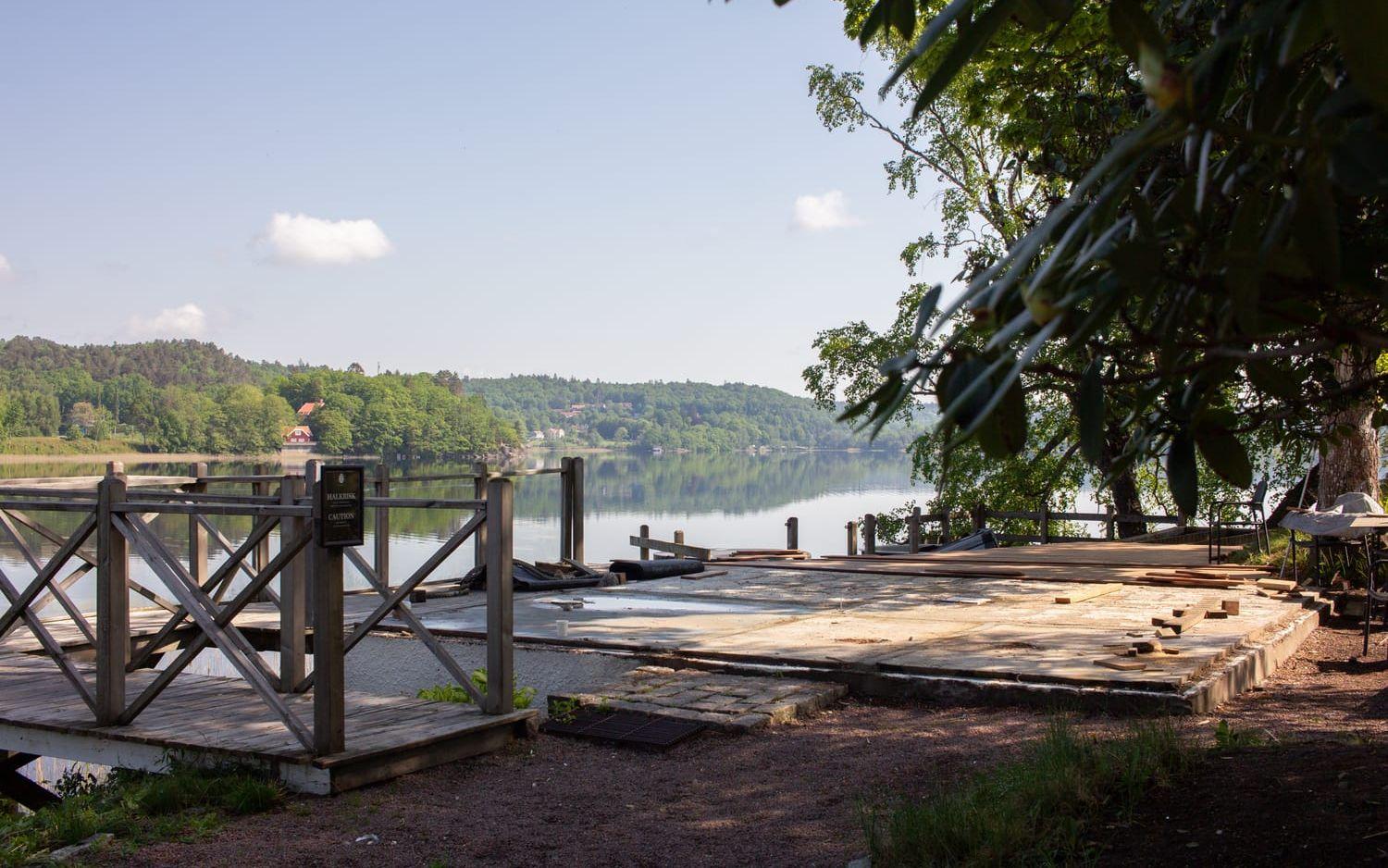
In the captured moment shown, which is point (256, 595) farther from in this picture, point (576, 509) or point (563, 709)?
point (576, 509)

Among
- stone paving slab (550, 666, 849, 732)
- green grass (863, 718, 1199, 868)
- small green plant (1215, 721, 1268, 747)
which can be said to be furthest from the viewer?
stone paving slab (550, 666, 849, 732)

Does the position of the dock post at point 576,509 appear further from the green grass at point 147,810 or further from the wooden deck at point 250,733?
the green grass at point 147,810

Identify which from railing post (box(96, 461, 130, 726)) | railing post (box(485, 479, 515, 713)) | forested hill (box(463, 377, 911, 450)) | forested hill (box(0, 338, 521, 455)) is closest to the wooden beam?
railing post (box(485, 479, 515, 713))

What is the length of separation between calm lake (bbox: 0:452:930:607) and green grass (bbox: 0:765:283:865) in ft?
47.0

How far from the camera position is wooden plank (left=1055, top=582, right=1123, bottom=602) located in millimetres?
10594

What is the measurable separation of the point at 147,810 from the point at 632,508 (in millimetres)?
72492

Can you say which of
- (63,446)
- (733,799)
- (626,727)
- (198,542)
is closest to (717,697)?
(626,727)

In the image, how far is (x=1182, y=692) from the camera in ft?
20.9

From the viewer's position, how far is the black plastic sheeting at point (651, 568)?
1374 cm

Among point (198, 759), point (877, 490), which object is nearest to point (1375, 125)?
point (198, 759)

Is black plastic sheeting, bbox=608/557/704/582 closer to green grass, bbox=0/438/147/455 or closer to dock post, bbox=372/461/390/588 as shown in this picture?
dock post, bbox=372/461/390/588

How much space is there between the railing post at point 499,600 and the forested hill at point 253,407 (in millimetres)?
59711

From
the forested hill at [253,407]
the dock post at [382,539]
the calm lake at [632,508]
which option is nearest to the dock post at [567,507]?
the dock post at [382,539]

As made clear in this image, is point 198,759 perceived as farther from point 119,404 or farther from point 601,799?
point 119,404
